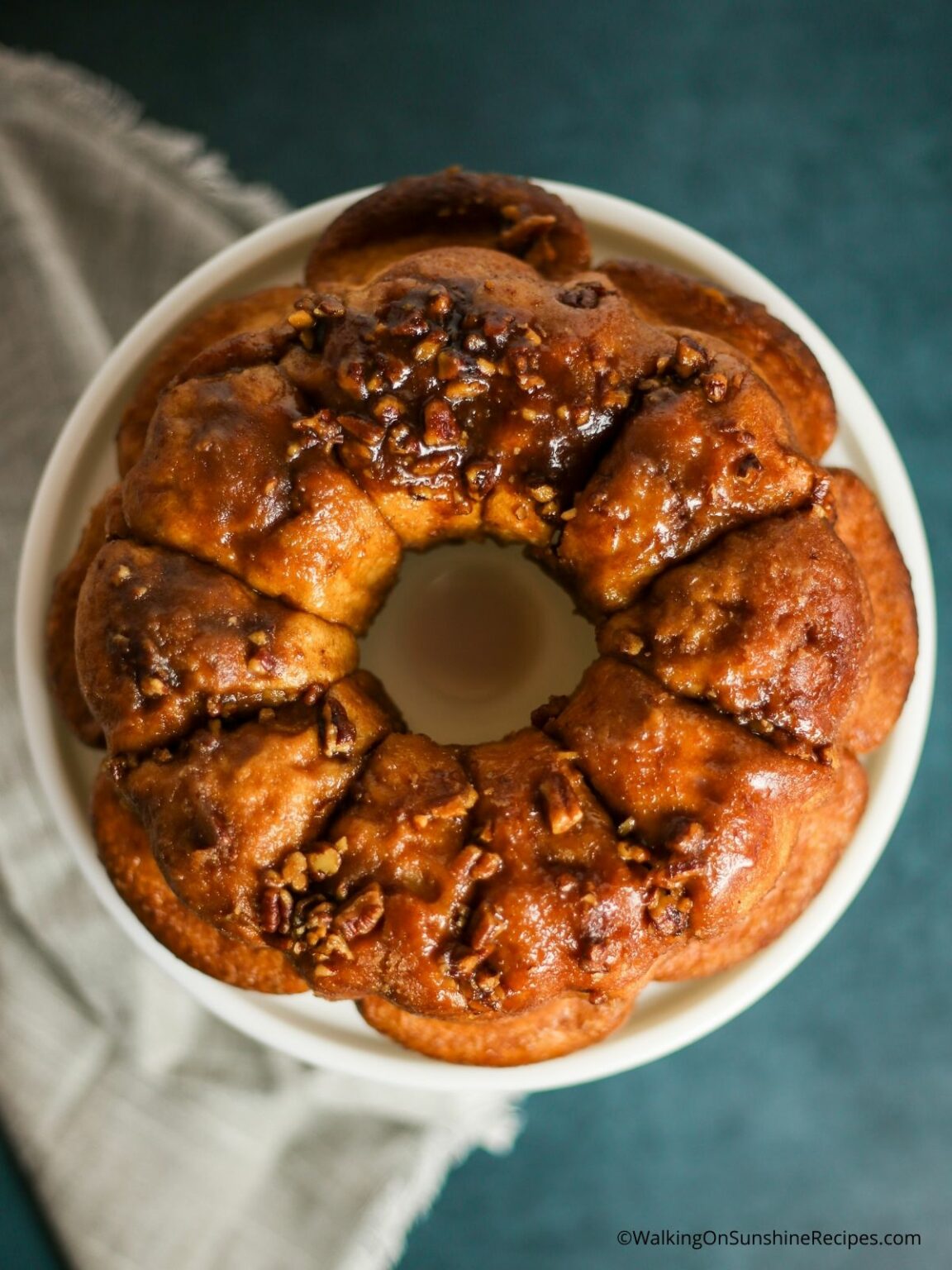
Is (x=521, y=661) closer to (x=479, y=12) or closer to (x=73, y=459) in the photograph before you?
(x=73, y=459)

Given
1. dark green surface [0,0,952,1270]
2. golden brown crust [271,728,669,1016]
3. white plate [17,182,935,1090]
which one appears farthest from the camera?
dark green surface [0,0,952,1270]

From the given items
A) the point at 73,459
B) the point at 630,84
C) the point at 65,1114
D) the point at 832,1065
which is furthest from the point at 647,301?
the point at 65,1114

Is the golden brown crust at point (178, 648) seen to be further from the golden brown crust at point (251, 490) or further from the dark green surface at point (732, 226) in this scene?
the dark green surface at point (732, 226)

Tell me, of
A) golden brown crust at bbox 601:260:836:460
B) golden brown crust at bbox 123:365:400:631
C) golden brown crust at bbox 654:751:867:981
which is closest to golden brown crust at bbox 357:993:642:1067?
golden brown crust at bbox 654:751:867:981

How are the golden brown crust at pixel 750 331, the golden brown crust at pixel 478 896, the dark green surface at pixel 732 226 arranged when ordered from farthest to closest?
the dark green surface at pixel 732 226 → the golden brown crust at pixel 750 331 → the golden brown crust at pixel 478 896

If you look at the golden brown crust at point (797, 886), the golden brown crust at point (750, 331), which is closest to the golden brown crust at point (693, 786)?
the golden brown crust at point (797, 886)

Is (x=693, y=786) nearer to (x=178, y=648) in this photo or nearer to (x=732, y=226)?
(x=178, y=648)

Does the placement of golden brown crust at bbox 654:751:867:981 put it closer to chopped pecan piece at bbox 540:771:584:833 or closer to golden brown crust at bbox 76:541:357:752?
chopped pecan piece at bbox 540:771:584:833
